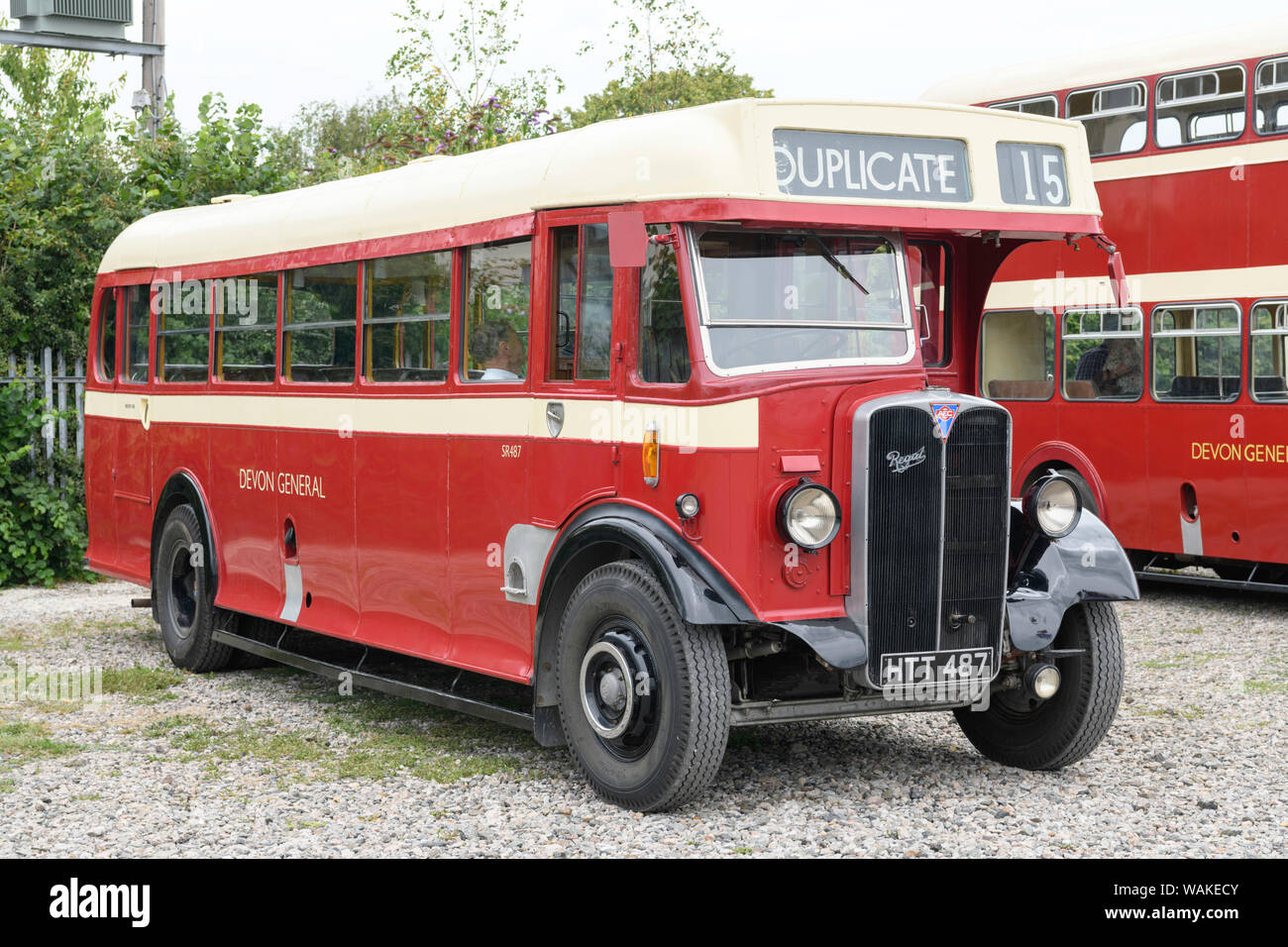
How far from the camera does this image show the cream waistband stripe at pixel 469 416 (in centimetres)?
653

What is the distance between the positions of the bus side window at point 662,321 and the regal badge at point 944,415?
102 cm

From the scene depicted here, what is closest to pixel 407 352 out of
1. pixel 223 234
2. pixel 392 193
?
pixel 392 193

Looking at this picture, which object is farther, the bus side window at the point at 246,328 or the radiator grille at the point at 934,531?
the bus side window at the point at 246,328

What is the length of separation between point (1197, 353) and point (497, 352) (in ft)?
26.3

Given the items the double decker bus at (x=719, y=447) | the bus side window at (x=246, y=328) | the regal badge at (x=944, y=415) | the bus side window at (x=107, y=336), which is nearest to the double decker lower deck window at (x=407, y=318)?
the double decker bus at (x=719, y=447)

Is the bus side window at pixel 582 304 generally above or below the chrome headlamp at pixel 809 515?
above

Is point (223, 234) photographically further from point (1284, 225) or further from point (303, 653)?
point (1284, 225)

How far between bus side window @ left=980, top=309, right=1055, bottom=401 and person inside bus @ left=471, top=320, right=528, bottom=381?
27.2 ft

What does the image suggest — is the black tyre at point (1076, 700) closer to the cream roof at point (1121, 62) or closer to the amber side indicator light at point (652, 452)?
the amber side indicator light at point (652, 452)

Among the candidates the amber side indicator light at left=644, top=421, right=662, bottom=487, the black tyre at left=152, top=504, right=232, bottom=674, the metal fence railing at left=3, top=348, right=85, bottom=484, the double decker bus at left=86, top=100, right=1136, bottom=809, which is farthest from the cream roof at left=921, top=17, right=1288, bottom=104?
the metal fence railing at left=3, top=348, right=85, bottom=484

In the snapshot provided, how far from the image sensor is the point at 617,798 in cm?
682

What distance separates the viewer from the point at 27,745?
320 inches

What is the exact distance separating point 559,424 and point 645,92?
25737mm

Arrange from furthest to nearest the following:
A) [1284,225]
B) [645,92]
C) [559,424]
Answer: [645,92], [1284,225], [559,424]
